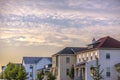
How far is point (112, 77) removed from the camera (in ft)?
70.6

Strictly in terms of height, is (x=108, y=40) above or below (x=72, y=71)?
above

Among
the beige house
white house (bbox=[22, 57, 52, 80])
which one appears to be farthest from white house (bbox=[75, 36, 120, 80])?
white house (bbox=[22, 57, 52, 80])

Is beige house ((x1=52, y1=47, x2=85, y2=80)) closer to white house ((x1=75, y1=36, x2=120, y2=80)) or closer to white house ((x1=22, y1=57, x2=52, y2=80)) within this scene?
white house ((x1=75, y1=36, x2=120, y2=80))

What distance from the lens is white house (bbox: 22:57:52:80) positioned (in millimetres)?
39656

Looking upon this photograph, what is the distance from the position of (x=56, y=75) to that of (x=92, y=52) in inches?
231

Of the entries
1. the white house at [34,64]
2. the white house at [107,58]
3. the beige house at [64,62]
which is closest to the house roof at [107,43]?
the white house at [107,58]

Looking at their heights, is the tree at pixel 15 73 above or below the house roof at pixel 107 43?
below

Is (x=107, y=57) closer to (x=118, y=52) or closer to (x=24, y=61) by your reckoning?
(x=118, y=52)

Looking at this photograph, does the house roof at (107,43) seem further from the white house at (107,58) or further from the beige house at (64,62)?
the beige house at (64,62)

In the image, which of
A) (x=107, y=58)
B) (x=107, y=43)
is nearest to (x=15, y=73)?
(x=107, y=43)

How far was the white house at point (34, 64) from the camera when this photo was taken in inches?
1561

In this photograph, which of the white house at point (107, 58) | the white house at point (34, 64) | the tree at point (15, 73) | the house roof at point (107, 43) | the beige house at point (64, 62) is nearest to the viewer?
the white house at point (107, 58)

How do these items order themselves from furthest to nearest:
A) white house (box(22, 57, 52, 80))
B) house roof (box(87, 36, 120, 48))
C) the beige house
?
white house (box(22, 57, 52, 80)) < the beige house < house roof (box(87, 36, 120, 48))

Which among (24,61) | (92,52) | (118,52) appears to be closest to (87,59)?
(92,52)
